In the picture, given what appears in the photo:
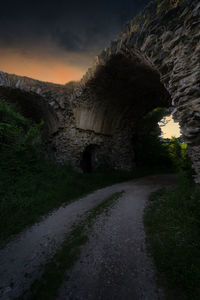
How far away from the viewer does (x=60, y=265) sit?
2.19 meters

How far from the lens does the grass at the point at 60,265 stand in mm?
1732

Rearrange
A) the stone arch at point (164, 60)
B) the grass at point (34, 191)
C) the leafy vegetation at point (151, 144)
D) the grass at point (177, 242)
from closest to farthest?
the grass at point (177, 242)
the stone arch at point (164, 60)
the grass at point (34, 191)
the leafy vegetation at point (151, 144)

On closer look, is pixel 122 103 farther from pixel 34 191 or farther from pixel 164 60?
pixel 34 191

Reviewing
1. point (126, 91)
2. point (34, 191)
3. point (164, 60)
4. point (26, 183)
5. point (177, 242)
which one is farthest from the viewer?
point (126, 91)

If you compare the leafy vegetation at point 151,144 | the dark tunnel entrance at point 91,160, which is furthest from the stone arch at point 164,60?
the leafy vegetation at point 151,144

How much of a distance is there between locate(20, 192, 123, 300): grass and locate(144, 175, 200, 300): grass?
4.53ft

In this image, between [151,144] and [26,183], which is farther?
[151,144]

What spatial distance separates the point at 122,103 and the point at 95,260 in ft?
30.7

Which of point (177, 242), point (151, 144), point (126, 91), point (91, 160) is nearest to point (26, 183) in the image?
point (177, 242)

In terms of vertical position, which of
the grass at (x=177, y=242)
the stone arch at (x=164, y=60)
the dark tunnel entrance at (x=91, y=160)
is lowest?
the grass at (x=177, y=242)

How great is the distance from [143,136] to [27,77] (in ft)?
34.0

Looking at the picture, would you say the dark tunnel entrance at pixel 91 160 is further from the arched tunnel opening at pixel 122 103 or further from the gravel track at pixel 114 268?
the gravel track at pixel 114 268

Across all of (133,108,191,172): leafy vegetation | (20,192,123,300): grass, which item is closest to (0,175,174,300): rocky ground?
(20,192,123,300): grass

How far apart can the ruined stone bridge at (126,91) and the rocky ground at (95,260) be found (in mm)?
2453
